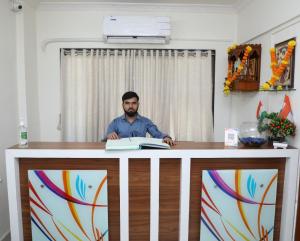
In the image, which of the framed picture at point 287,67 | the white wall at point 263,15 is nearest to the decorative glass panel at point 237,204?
the framed picture at point 287,67

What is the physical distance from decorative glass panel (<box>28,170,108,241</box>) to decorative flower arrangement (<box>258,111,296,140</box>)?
1422 millimetres

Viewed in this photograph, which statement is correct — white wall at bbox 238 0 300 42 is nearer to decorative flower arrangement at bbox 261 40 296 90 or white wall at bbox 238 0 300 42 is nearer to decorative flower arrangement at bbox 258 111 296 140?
decorative flower arrangement at bbox 261 40 296 90

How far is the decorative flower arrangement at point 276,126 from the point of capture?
1.92 metres

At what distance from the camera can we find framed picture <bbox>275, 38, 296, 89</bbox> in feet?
6.58

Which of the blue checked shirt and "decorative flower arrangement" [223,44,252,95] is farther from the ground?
"decorative flower arrangement" [223,44,252,95]

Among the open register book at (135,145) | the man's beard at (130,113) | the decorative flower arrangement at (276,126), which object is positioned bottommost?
the open register book at (135,145)

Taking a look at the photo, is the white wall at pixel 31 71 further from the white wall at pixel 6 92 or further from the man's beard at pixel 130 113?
the man's beard at pixel 130 113

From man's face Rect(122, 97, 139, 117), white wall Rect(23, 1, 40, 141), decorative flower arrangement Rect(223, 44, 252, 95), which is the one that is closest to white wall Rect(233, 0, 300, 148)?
decorative flower arrangement Rect(223, 44, 252, 95)

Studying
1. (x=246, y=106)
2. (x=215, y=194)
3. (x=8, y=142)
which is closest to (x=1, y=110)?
(x=8, y=142)

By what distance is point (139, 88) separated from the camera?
3289 mm

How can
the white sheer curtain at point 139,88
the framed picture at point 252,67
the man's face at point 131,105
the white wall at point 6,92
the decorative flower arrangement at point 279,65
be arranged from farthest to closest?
the white sheer curtain at point 139,88, the framed picture at point 252,67, the man's face at point 131,105, the white wall at point 6,92, the decorative flower arrangement at point 279,65

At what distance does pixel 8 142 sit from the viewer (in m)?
Result: 2.55

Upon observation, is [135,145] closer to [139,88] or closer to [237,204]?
[237,204]

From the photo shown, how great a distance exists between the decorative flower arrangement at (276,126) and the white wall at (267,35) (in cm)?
9
